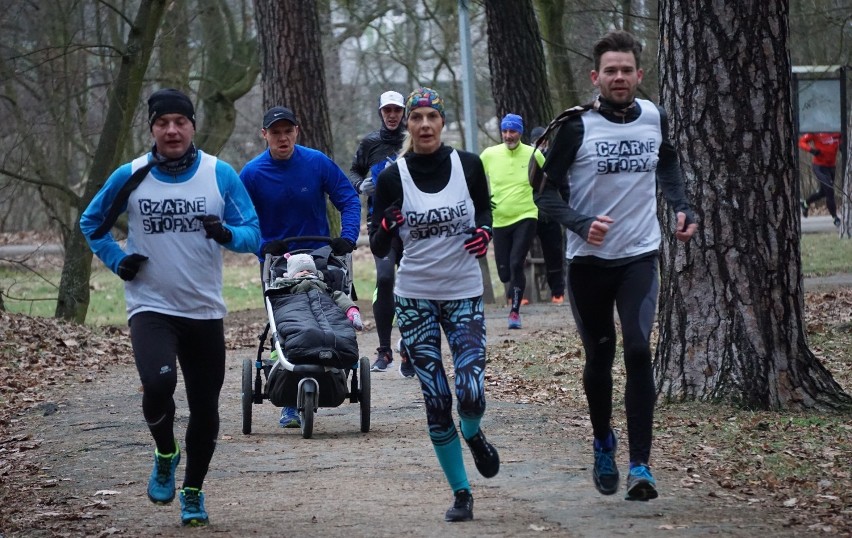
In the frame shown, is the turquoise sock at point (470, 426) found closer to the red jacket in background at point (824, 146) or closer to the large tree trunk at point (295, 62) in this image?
the large tree trunk at point (295, 62)

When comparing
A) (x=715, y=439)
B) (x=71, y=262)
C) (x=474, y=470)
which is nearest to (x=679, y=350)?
(x=715, y=439)

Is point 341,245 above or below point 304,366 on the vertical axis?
above

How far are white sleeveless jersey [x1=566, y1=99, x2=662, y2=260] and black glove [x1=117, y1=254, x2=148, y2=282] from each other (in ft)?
6.84

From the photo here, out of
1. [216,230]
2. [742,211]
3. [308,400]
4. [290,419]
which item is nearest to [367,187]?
[290,419]

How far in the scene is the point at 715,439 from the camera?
7801mm

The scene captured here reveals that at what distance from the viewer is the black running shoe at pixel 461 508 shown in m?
5.95

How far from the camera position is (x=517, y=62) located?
1934 centimetres

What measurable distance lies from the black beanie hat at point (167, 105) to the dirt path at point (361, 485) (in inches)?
76.1

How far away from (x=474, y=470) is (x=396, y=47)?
2575 centimetres

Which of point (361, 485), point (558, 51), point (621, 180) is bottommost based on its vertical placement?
point (361, 485)

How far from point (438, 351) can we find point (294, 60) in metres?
11.6

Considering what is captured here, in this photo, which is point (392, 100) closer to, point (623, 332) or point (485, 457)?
point (623, 332)

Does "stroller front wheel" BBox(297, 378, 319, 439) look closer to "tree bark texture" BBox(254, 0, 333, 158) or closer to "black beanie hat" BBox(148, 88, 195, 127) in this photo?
"black beanie hat" BBox(148, 88, 195, 127)

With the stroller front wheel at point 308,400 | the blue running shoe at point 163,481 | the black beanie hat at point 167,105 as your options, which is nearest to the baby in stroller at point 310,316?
the stroller front wheel at point 308,400
